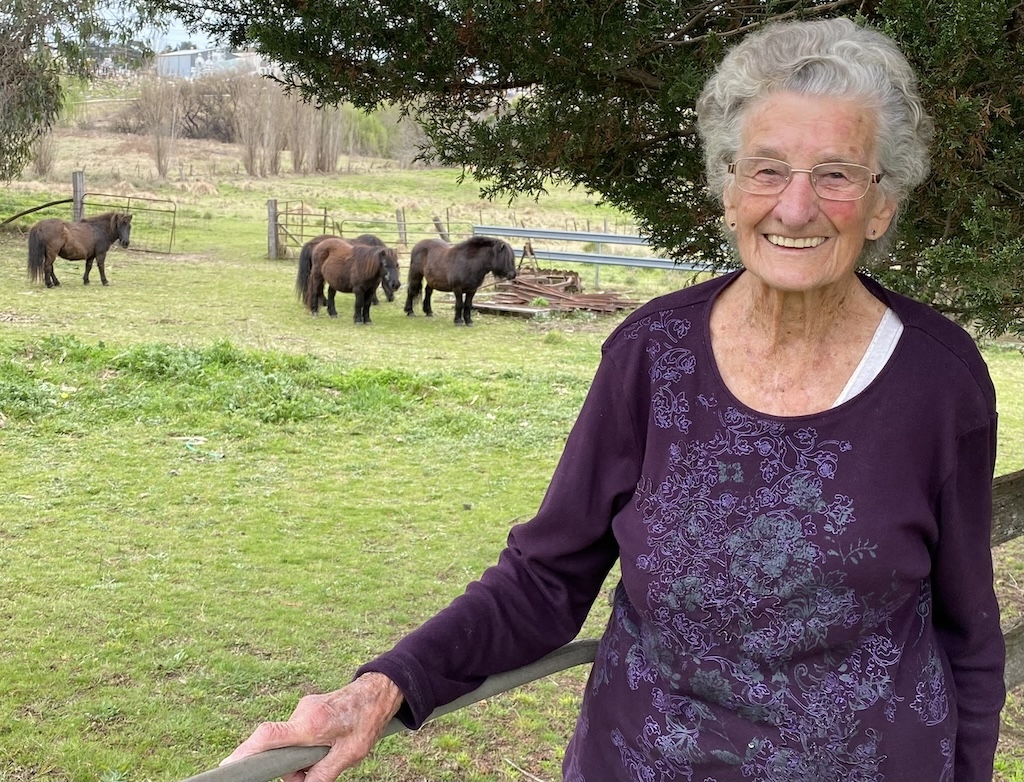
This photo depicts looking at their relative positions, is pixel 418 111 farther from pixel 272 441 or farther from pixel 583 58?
pixel 272 441

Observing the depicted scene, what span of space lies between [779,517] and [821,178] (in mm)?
486

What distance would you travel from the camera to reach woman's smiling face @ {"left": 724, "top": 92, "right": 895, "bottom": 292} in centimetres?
139

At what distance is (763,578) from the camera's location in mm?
1328

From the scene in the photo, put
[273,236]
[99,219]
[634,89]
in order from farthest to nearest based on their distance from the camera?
[273,236]
[99,219]
[634,89]

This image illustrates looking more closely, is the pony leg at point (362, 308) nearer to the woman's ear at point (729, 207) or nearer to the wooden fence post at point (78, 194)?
the wooden fence post at point (78, 194)

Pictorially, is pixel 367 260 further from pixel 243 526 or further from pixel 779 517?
pixel 779 517

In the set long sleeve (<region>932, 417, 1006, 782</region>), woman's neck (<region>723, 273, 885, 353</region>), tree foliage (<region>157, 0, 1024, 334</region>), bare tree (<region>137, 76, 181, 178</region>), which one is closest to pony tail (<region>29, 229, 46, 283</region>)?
tree foliage (<region>157, 0, 1024, 334</region>)

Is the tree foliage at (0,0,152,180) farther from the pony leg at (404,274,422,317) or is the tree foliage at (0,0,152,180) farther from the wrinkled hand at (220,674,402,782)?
the wrinkled hand at (220,674,402,782)

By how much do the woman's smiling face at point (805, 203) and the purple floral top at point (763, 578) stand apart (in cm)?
14

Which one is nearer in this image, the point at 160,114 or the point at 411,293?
the point at 411,293

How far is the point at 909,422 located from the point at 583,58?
155 cm

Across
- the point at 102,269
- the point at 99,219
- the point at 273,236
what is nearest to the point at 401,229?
the point at 273,236

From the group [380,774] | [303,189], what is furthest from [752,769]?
[303,189]

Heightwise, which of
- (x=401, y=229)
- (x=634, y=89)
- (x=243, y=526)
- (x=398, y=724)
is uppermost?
(x=634, y=89)
